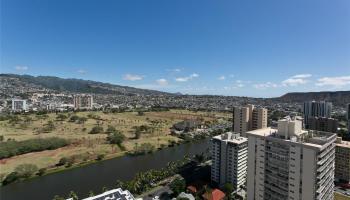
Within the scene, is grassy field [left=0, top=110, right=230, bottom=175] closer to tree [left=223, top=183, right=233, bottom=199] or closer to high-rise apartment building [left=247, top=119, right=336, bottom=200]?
tree [left=223, top=183, right=233, bottom=199]

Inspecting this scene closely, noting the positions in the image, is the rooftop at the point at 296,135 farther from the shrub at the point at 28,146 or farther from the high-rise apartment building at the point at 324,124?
the shrub at the point at 28,146

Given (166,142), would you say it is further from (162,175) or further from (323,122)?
(323,122)

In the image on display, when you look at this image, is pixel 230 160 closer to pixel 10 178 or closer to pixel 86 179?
pixel 86 179

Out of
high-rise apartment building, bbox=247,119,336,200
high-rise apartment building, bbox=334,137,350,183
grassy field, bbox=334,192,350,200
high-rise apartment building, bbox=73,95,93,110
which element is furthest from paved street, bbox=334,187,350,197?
high-rise apartment building, bbox=73,95,93,110

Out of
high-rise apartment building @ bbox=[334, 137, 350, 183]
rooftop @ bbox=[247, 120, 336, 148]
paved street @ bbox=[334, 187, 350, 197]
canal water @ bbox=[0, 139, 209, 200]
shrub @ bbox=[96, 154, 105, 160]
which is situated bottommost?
canal water @ bbox=[0, 139, 209, 200]

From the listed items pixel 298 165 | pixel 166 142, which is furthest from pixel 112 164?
pixel 298 165

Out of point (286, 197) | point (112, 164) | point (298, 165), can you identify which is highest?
point (298, 165)
